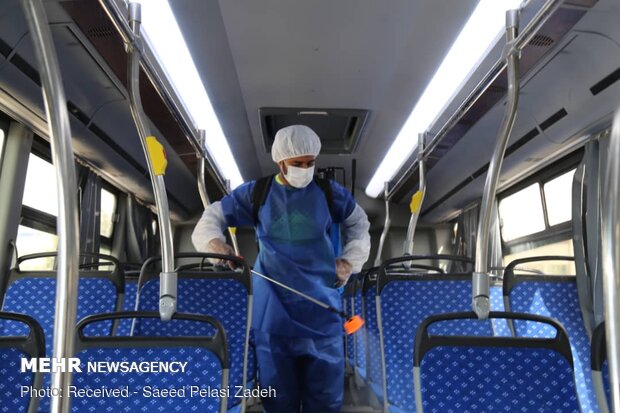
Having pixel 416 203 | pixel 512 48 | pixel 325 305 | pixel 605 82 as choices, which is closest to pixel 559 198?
pixel 605 82

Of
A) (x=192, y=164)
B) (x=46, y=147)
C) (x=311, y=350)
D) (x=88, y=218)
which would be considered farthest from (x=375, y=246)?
(x=311, y=350)

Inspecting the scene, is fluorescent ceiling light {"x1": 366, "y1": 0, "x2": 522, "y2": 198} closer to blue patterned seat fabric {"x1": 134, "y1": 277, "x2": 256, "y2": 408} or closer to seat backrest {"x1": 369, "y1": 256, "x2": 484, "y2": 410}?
seat backrest {"x1": 369, "y1": 256, "x2": 484, "y2": 410}

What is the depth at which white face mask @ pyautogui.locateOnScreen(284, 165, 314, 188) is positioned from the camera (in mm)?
2365

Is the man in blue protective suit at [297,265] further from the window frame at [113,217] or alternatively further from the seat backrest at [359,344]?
the window frame at [113,217]

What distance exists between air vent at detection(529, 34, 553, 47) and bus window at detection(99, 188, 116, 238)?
469 centimetres

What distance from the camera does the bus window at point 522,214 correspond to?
4875mm

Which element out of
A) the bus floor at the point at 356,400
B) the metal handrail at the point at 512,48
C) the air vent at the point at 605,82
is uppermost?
the air vent at the point at 605,82

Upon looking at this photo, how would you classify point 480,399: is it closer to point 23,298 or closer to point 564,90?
point 23,298

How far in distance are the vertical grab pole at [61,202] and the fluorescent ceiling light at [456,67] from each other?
198 cm

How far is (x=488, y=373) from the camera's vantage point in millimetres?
1343

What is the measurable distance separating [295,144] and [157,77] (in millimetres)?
827

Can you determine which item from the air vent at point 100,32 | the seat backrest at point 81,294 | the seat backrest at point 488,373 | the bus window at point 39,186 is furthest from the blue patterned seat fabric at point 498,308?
the bus window at point 39,186

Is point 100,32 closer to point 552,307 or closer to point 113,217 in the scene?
point 552,307

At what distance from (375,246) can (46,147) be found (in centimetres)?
598
